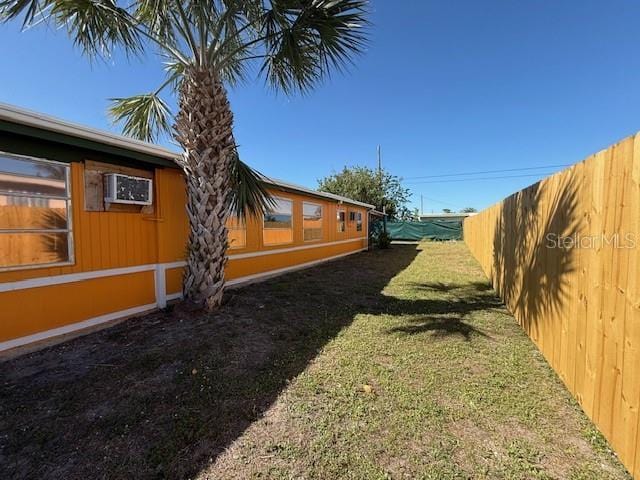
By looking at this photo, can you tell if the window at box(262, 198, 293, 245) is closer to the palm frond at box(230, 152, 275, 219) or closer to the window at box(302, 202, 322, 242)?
Answer: the window at box(302, 202, 322, 242)

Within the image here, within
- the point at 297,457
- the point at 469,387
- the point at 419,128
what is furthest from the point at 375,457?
the point at 419,128

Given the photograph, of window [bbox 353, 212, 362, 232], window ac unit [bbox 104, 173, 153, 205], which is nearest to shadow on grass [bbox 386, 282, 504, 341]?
window ac unit [bbox 104, 173, 153, 205]

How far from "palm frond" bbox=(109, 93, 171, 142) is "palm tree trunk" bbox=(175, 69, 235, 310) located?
1.62 meters

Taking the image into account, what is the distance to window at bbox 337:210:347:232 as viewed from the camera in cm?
1382

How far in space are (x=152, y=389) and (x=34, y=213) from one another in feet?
10.3

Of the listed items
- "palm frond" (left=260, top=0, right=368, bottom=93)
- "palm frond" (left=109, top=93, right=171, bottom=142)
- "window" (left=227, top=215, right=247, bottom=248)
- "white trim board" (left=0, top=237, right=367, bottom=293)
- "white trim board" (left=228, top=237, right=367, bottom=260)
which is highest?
"palm frond" (left=260, top=0, right=368, bottom=93)

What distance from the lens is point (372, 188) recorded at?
24.2 m

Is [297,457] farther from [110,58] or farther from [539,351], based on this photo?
[110,58]

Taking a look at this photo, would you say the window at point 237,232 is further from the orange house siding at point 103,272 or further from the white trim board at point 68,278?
the white trim board at point 68,278

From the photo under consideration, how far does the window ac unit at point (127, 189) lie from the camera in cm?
427

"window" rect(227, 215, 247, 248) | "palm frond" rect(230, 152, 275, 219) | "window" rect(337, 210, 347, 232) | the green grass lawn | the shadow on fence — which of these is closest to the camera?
the green grass lawn

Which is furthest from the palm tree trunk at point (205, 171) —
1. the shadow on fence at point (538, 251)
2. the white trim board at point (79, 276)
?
the shadow on fence at point (538, 251)

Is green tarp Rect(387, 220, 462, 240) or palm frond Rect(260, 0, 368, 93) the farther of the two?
green tarp Rect(387, 220, 462, 240)

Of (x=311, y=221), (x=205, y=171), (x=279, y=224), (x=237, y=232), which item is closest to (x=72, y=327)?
(x=205, y=171)
